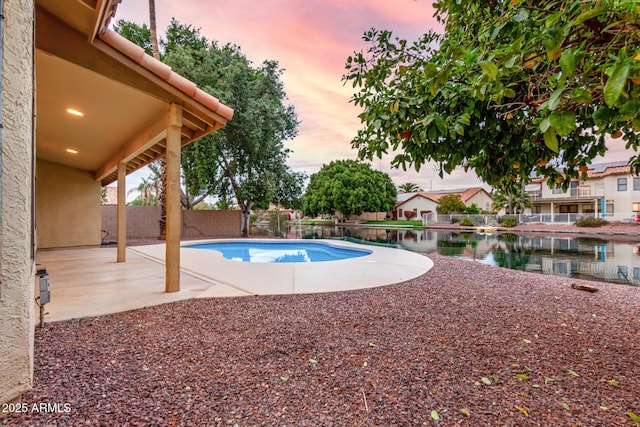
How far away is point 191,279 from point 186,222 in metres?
11.6

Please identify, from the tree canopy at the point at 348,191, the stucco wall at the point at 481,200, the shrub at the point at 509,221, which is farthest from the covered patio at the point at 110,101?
the stucco wall at the point at 481,200

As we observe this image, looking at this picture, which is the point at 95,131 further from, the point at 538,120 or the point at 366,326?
the point at 538,120

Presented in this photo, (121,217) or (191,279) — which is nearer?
(191,279)

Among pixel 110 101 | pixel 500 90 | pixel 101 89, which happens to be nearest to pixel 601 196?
pixel 500 90

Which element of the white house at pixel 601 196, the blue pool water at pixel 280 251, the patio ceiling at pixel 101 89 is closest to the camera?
the patio ceiling at pixel 101 89

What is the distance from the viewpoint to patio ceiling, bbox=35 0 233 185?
3045 millimetres

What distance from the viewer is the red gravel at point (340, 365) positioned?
188 cm

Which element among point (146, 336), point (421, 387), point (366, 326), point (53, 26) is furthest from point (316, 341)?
point (53, 26)

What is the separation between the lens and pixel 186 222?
52.1 feet

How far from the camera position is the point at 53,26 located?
309 centimetres

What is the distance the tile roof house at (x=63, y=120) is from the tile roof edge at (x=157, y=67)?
12 mm

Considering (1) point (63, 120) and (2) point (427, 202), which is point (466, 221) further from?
(1) point (63, 120)

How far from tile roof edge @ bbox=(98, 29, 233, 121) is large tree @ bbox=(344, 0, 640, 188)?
243 cm

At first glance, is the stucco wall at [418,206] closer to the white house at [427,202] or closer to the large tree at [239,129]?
the white house at [427,202]
